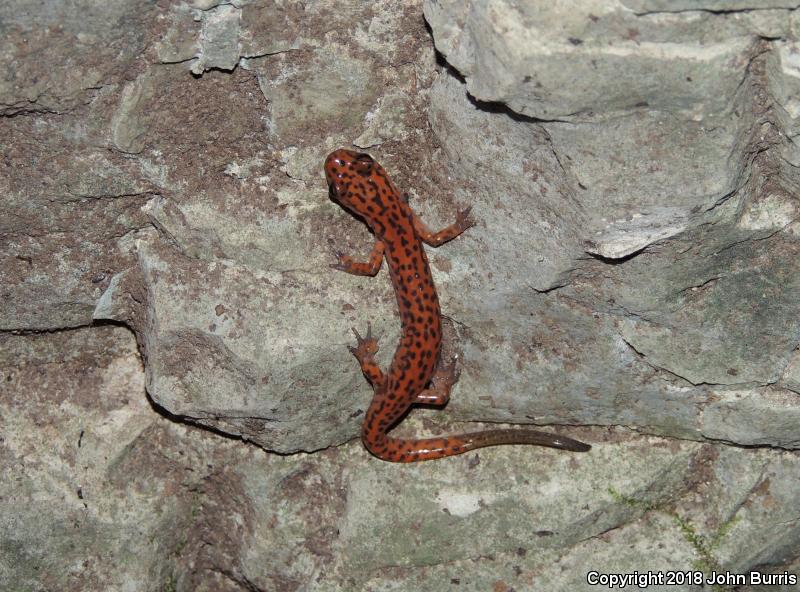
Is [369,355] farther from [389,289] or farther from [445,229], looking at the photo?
[445,229]

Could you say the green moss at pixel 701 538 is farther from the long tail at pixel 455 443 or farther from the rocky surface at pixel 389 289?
the long tail at pixel 455 443

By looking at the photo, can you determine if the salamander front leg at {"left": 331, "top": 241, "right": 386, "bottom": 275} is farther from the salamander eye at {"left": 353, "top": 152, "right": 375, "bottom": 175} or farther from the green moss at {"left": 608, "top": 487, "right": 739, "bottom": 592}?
the green moss at {"left": 608, "top": 487, "right": 739, "bottom": 592}

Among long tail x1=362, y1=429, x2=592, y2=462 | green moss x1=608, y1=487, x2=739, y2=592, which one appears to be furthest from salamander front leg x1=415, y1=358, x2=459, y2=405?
green moss x1=608, y1=487, x2=739, y2=592

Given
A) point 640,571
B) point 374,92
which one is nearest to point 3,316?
point 374,92

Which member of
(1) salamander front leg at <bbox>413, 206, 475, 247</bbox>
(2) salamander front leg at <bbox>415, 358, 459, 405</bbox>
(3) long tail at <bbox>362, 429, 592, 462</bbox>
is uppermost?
(1) salamander front leg at <bbox>413, 206, 475, 247</bbox>

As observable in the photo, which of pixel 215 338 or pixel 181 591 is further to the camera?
pixel 181 591

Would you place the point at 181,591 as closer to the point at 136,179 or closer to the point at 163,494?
the point at 163,494
